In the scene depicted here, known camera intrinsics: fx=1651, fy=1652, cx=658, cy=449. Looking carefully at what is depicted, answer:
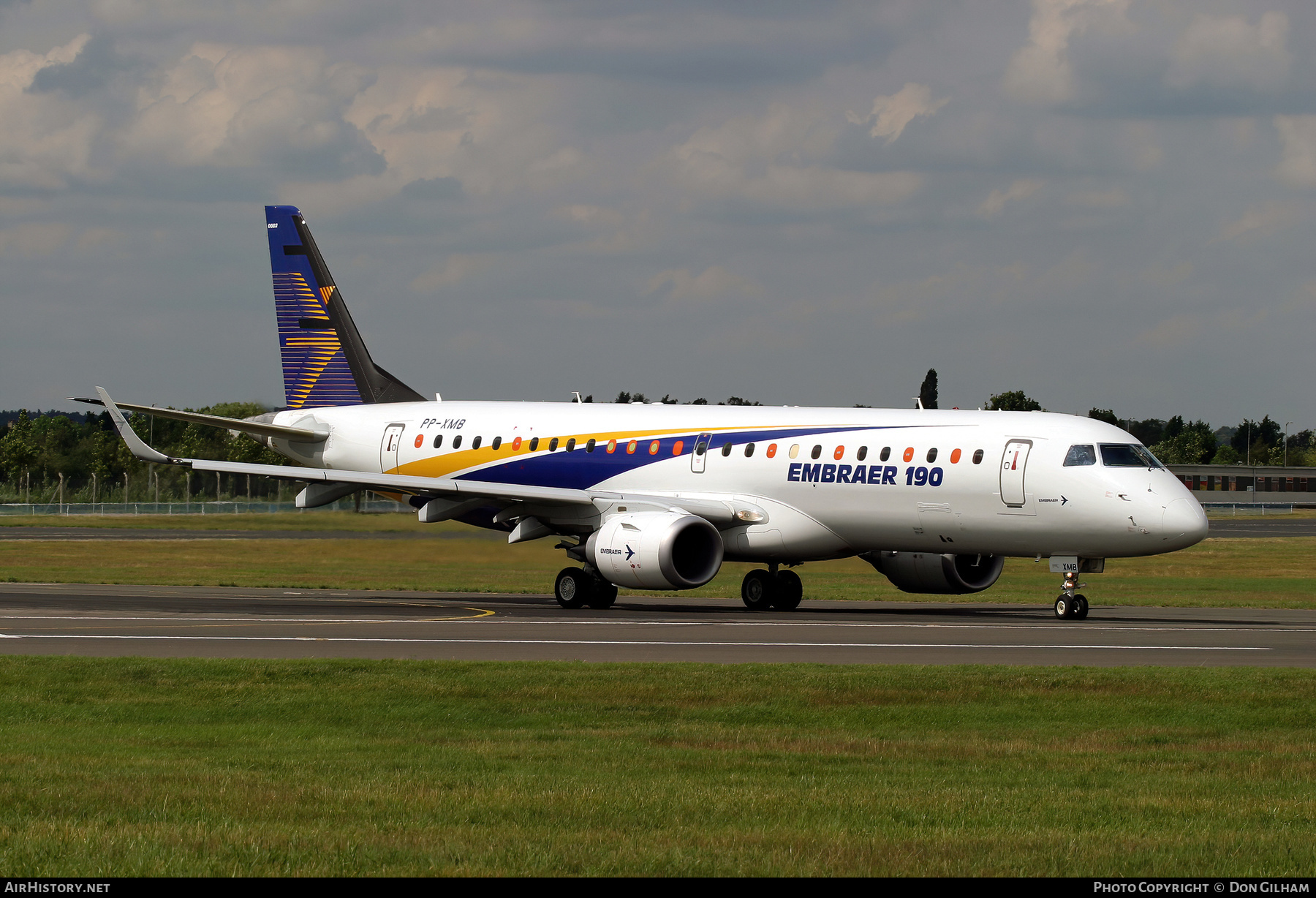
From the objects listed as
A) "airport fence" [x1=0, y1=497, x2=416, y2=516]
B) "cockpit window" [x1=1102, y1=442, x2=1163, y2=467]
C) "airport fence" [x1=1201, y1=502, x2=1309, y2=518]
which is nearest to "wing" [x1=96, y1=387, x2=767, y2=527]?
"cockpit window" [x1=1102, y1=442, x2=1163, y2=467]

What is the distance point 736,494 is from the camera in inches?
1355

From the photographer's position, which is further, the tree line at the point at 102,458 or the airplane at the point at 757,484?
the tree line at the point at 102,458

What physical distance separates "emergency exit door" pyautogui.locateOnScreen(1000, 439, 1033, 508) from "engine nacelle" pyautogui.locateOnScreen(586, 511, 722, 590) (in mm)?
5832

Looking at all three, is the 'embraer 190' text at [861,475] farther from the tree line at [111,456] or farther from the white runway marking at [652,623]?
the tree line at [111,456]

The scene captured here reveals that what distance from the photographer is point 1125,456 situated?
100ft

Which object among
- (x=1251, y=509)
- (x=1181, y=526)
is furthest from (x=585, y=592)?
(x=1251, y=509)

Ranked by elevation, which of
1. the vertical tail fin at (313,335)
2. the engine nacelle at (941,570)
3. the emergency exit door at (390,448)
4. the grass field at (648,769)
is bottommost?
the grass field at (648,769)

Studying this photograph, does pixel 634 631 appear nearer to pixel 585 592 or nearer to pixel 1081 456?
pixel 585 592

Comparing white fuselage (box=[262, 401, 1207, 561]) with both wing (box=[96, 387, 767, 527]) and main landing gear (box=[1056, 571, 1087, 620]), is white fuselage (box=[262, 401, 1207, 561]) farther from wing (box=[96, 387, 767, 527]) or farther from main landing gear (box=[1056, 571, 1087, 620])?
main landing gear (box=[1056, 571, 1087, 620])

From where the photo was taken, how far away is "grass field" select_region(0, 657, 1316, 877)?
384 inches

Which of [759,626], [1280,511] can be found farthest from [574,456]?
[1280,511]

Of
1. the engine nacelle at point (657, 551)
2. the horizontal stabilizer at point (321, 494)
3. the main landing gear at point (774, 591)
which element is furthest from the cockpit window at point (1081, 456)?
the horizontal stabilizer at point (321, 494)

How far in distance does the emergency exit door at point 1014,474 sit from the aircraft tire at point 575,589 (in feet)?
29.1

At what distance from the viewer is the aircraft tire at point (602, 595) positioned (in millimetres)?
34438
